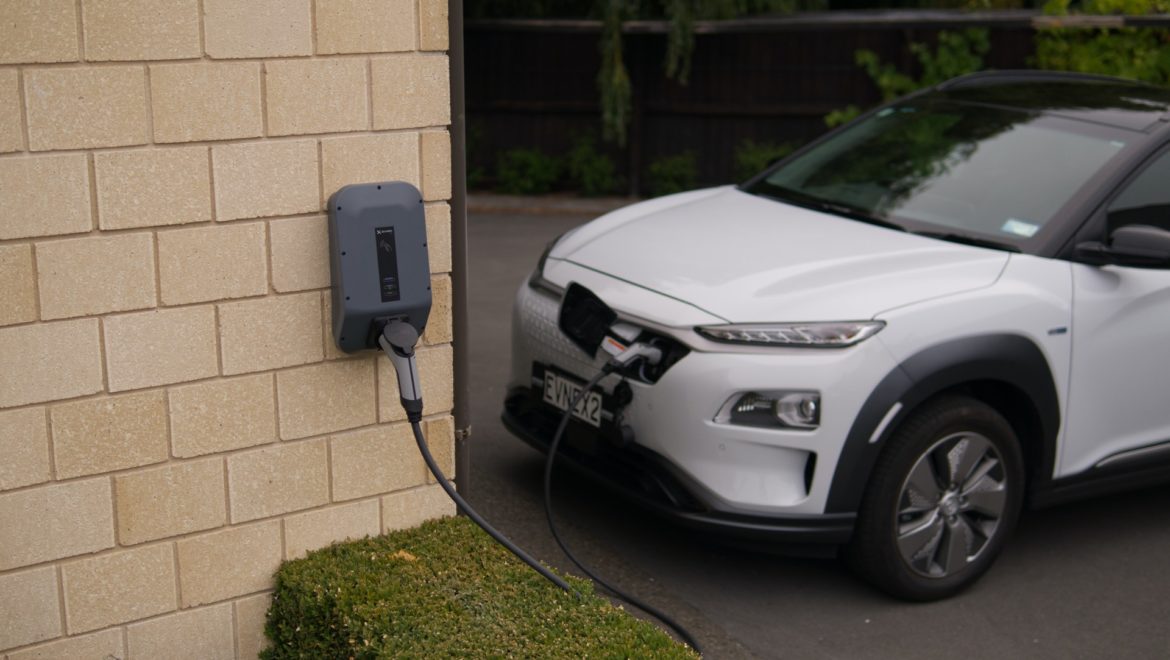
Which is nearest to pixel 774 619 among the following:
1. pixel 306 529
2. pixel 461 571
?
pixel 461 571

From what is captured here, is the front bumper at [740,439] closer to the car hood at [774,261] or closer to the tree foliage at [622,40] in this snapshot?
the car hood at [774,261]

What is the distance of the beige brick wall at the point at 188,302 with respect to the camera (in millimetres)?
3537

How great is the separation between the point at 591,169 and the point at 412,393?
1003 cm

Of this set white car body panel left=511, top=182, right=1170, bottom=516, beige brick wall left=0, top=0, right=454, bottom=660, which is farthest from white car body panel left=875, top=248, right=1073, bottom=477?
beige brick wall left=0, top=0, right=454, bottom=660

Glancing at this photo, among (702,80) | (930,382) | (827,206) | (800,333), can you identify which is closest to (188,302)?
(800,333)

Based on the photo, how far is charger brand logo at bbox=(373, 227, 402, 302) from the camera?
3965mm

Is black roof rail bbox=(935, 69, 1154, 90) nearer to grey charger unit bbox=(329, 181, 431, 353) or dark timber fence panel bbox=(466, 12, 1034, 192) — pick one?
grey charger unit bbox=(329, 181, 431, 353)

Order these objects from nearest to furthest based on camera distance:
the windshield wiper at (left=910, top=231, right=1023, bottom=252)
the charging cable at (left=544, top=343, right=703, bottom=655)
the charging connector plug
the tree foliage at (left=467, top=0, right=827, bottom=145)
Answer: the charging cable at (left=544, top=343, right=703, bottom=655)
the charging connector plug
the windshield wiper at (left=910, top=231, right=1023, bottom=252)
the tree foliage at (left=467, top=0, right=827, bottom=145)

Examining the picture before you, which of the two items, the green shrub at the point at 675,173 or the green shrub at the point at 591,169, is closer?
the green shrub at the point at 675,173

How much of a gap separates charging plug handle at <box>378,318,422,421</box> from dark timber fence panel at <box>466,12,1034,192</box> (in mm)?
9822

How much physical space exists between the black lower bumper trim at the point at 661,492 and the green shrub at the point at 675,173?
845cm

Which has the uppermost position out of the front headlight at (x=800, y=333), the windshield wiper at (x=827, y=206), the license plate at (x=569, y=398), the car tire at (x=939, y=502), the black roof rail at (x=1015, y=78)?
the black roof rail at (x=1015, y=78)

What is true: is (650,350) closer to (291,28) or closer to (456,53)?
(456,53)

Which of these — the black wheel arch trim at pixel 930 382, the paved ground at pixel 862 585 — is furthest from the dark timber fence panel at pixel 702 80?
the black wheel arch trim at pixel 930 382
